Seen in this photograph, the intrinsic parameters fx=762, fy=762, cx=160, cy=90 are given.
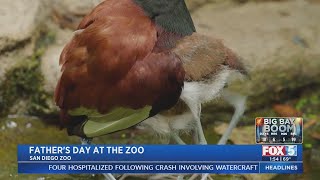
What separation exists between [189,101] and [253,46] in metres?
0.71

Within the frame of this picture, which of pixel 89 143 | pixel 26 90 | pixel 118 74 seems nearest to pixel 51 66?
pixel 26 90

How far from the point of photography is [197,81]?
218 centimetres

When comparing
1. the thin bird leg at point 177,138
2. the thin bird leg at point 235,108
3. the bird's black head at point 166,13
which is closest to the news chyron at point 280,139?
the thin bird leg at point 235,108

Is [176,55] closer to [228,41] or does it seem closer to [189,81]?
[189,81]

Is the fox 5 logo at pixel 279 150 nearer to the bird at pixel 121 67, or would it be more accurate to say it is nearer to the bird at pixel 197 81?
the bird at pixel 197 81

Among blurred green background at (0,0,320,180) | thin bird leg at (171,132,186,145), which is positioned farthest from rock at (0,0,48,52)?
thin bird leg at (171,132,186,145)

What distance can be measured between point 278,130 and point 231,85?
21 cm

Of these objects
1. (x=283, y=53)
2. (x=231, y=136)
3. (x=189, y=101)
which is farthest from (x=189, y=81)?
(x=283, y=53)

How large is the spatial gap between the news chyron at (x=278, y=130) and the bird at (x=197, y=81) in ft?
0.45

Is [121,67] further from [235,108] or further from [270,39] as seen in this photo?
[270,39]

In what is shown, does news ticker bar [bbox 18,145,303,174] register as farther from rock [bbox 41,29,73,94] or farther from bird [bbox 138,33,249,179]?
rock [bbox 41,29,73,94]

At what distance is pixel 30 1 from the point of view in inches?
111

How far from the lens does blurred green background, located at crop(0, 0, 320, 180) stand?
251cm

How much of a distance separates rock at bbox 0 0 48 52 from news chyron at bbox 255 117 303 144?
3.09ft
